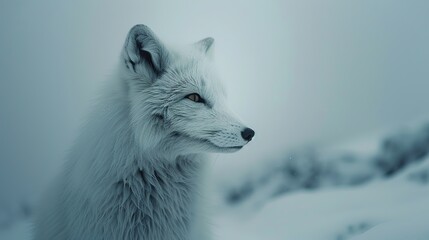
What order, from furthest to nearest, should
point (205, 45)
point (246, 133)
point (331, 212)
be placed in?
1. point (331, 212)
2. point (205, 45)
3. point (246, 133)

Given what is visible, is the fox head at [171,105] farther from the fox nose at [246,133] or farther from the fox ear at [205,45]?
the fox ear at [205,45]

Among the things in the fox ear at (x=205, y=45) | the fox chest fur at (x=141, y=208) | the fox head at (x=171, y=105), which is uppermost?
the fox ear at (x=205, y=45)

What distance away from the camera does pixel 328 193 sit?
3.44 m

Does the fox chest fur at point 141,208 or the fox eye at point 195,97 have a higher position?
the fox eye at point 195,97

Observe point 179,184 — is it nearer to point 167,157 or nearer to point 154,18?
point 167,157

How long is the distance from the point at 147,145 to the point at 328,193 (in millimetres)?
2068

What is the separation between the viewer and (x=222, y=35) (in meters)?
3.44

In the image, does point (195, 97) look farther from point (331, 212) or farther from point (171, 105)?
point (331, 212)

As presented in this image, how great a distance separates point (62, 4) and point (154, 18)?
2.43ft

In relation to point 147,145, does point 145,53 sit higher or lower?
higher

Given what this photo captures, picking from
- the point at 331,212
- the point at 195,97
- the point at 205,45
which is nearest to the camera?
the point at 195,97

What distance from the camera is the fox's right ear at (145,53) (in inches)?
73.2

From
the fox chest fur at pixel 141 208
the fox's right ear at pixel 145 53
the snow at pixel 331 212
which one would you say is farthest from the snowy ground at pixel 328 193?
the fox's right ear at pixel 145 53

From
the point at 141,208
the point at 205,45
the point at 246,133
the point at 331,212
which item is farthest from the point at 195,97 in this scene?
the point at 331,212
